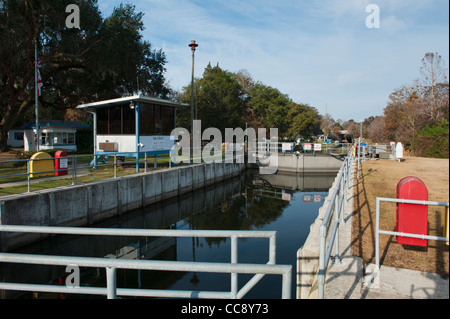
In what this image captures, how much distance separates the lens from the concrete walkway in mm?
3705

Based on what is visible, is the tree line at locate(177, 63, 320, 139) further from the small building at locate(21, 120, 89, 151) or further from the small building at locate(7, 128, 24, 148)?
the small building at locate(7, 128, 24, 148)

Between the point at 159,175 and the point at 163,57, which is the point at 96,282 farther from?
the point at 163,57

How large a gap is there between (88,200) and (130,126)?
5.44 meters

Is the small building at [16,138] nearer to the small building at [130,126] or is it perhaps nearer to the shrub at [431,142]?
the small building at [130,126]

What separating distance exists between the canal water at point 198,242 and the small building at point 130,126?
3.38 meters

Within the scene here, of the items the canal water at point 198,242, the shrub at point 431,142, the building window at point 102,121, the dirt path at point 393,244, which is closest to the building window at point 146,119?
the building window at point 102,121

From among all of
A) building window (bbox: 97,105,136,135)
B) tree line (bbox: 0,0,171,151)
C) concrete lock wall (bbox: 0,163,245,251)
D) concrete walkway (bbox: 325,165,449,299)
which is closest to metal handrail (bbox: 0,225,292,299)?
concrete walkway (bbox: 325,165,449,299)

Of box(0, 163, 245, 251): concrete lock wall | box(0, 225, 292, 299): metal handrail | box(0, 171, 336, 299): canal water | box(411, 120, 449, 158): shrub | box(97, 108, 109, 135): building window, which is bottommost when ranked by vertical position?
box(0, 171, 336, 299): canal water

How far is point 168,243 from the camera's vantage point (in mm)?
11984

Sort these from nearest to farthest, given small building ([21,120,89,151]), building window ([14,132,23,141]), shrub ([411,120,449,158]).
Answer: shrub ([411,120,449,158])
small building ([21,120,89,151])
building window ([14,132,23,141])

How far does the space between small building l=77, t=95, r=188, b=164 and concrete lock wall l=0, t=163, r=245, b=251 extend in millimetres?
1718

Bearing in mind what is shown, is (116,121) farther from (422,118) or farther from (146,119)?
(422,118)

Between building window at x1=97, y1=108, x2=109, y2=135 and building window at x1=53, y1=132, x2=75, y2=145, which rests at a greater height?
building window at x1=97, y1=108, x2=109, y2=135

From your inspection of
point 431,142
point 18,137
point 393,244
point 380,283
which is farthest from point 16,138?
point 380,283
